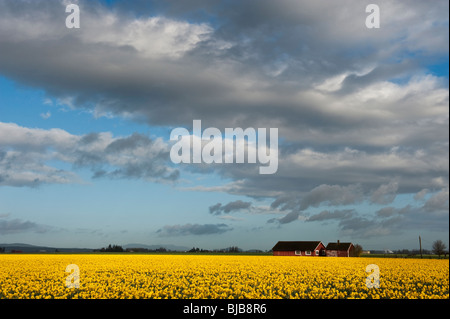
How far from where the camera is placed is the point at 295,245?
121m

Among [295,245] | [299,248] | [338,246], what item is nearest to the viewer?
[299,248]

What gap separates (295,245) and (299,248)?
9.36 feet

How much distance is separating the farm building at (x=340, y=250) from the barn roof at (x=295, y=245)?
15.7ft

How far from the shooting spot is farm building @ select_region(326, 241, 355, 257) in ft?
392

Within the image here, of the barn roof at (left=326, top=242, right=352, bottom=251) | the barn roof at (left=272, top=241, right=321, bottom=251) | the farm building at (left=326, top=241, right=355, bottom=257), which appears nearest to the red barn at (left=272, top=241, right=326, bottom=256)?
the barn roof at (left=272, top=241, right=321, bottom=251)

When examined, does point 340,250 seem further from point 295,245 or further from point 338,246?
point 295,245

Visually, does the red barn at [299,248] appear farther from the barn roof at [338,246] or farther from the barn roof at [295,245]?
the barn roof at [338,246]

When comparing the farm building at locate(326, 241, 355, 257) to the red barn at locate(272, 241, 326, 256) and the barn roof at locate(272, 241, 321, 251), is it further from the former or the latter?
the barn roof at locate(272, 241, 321, 251)

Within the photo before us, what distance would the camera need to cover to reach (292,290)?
25359mm

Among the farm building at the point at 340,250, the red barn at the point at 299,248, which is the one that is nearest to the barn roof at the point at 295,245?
the red barn at the point at 299,248

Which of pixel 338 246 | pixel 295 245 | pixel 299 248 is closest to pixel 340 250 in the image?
pixel 338 246

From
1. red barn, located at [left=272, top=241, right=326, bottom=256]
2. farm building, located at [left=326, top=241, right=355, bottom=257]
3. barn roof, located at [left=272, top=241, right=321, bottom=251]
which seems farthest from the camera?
farm building, located at [left=326, top=241, right=355, bottom=257]
